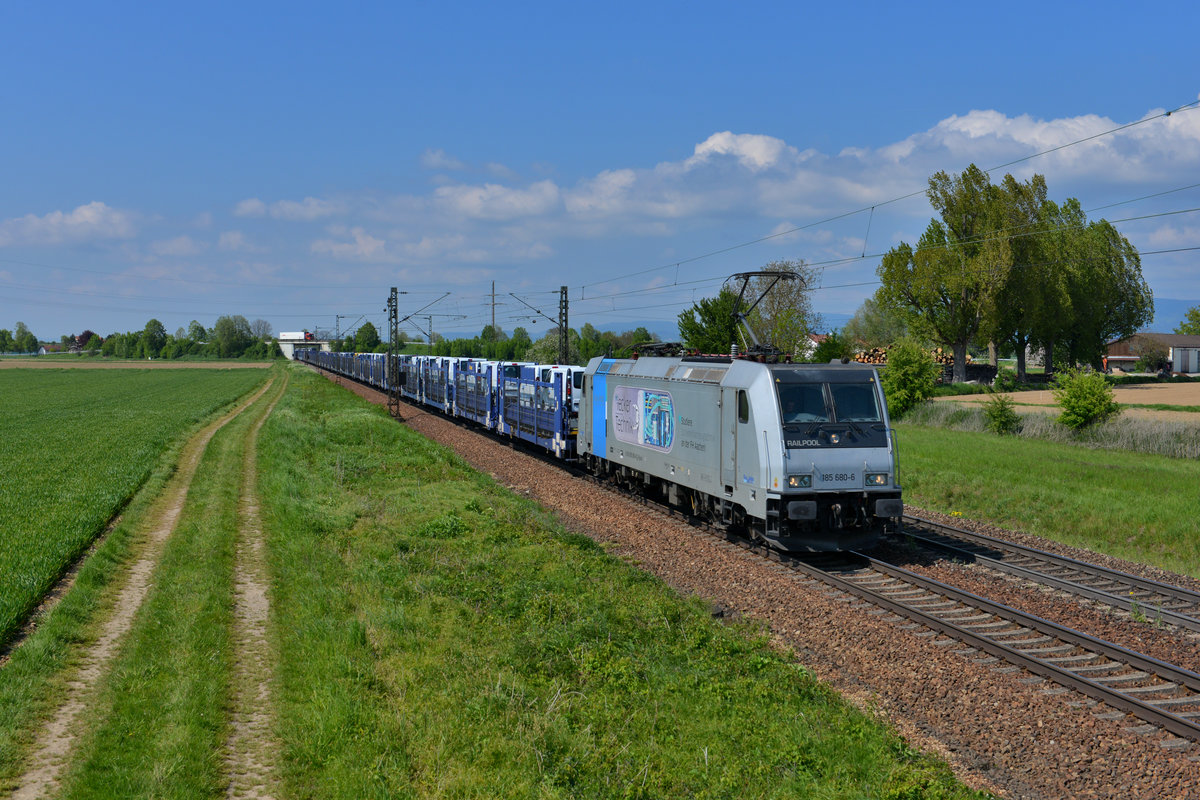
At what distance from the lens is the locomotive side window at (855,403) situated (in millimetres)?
14742

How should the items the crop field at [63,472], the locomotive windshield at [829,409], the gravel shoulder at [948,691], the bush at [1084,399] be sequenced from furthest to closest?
1. the bush at [1084,399]
2. the locomotive windshield at [829,409]
3. the crop field at [63,472]
4. the gravel shoulder at [948,691]

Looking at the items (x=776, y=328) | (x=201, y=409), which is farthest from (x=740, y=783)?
(x=776, y=328)

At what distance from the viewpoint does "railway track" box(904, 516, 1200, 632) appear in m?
12.3

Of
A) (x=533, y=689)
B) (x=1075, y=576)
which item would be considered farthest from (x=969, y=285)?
(x=533, y=689)

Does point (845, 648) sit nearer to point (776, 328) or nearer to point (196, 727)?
point (196, 727)

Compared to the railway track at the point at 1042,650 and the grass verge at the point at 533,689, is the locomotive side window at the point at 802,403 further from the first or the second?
the grass verge at the point at 533,689

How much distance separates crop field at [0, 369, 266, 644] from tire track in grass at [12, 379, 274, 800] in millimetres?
1034

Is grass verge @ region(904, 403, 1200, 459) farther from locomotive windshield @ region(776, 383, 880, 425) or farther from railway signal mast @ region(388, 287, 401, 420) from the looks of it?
railway signal mast @ region(388, 287, 401, 420)

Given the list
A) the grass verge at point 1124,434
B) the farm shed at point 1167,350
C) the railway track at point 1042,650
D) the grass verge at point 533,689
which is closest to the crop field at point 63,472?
the grass verge at point 533,689

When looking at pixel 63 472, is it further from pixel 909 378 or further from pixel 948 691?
pixel 909 378

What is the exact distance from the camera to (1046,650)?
413 inches

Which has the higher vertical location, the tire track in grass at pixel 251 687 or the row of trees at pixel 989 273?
the row of trees at pixel 989 273

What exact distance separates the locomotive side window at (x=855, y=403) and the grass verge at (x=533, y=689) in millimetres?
4561

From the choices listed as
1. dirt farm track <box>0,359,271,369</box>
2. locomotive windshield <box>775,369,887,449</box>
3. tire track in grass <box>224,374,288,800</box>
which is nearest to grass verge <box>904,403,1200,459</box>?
locomotive windshield <box>775,369,887,449</box>
